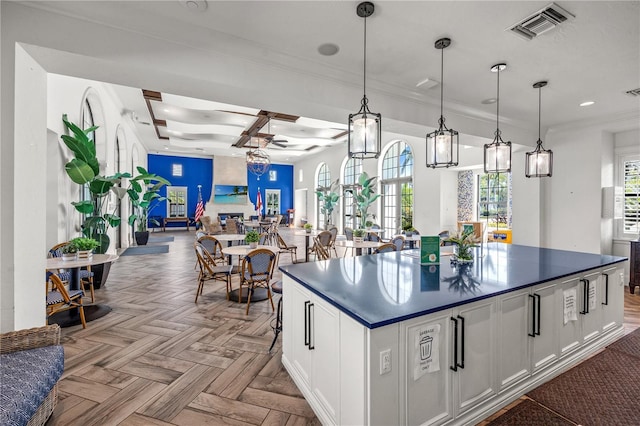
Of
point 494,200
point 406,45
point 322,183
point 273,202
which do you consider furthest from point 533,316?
point 273,202

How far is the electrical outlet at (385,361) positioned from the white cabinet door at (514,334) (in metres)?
0.91

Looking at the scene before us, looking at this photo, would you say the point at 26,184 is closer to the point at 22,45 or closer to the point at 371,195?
the point at 22,45

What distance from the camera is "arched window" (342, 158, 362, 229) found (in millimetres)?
11449

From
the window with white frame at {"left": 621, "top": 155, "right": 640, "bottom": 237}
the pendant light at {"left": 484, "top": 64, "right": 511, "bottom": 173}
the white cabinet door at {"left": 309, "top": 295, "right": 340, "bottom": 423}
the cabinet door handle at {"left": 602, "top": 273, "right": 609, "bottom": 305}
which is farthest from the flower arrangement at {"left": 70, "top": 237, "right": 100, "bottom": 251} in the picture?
the window with white frame at {"left": 621, "top": 155, "right": 640, "bottom": 237}

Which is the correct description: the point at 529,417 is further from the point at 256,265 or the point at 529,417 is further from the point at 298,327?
the point at 256,265

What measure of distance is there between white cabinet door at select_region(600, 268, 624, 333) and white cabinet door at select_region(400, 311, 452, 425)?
86.4 inches

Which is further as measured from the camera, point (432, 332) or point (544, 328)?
point (544, 328)

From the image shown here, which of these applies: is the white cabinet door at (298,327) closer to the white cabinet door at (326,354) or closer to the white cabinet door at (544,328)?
the white cabinet door at (326,354)

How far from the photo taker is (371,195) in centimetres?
1016

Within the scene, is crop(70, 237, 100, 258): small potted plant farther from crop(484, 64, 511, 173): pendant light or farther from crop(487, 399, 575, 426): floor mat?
crop(484, 64, 511, 173): pendant light

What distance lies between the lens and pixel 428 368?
1.61 meters

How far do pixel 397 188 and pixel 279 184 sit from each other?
8701mm

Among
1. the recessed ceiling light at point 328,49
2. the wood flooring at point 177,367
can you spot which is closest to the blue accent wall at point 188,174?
the wood flooring at point 177,367

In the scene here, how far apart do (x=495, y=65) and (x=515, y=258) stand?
213 centimetres
